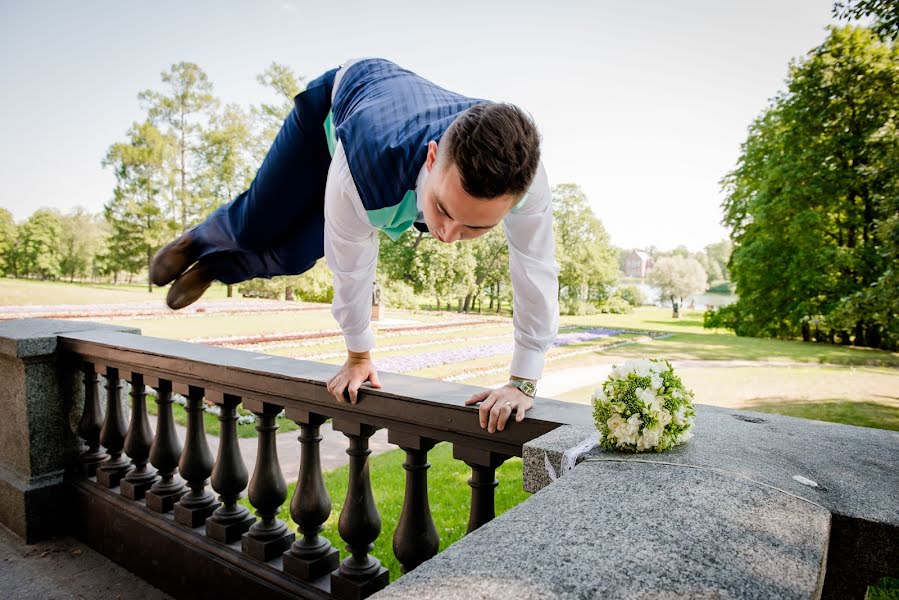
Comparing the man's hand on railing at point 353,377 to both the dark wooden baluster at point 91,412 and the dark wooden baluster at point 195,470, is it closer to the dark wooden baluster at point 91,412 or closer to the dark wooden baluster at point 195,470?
the dark wooden baluster at point 195,470

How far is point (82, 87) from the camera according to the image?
82.3 ft

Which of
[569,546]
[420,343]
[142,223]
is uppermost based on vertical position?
[142,223]

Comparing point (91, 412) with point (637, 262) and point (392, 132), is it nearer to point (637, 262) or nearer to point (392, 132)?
point (392, 132)

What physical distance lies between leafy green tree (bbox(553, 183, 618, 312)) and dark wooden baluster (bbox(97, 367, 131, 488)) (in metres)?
26.1

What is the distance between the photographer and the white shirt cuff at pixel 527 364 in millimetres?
1513

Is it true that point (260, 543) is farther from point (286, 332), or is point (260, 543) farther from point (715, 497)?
point (286, 332)

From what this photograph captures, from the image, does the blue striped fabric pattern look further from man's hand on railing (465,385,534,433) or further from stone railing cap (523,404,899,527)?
stone railing cap (523,404,899,527)

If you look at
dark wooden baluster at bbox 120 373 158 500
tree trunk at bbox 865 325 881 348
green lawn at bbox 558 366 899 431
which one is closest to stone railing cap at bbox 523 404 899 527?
dark wooden baluster at bbox 120 373 158 500

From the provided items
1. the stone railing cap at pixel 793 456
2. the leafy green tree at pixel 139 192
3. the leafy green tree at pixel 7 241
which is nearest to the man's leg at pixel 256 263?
the stone railing cap at pixel 793 456

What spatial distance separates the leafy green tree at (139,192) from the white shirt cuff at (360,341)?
26571 mm

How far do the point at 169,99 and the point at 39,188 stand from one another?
13.5 meters

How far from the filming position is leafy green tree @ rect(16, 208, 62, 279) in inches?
1225

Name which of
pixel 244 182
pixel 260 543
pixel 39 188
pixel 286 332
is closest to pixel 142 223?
pixel 244 182

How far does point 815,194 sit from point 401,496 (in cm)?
1595
